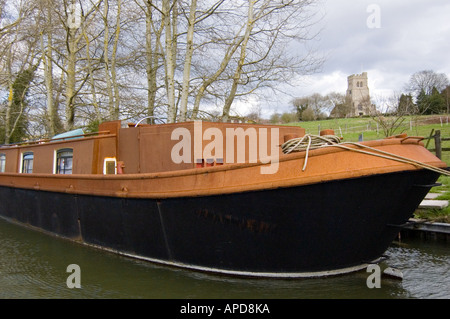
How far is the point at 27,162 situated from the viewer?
1030 cm

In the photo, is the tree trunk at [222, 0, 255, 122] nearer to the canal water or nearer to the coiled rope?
the canal water

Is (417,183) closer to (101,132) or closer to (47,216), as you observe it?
(101,132)

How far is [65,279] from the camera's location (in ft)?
20.2

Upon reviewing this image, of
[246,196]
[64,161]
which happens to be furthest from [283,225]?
[64,161]

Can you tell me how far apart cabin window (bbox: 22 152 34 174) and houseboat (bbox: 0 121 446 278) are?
3.13 meters

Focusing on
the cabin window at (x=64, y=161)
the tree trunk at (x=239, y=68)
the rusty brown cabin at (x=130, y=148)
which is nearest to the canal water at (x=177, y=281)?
the rusty brown cabin at (x=130, y=148)

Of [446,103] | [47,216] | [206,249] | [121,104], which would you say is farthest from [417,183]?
[446,103]

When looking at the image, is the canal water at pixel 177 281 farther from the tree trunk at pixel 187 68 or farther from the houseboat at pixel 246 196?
the tree trunk at pixel 187 68

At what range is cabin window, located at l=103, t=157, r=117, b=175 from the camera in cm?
714

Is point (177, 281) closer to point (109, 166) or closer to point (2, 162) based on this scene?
point (109, 166)

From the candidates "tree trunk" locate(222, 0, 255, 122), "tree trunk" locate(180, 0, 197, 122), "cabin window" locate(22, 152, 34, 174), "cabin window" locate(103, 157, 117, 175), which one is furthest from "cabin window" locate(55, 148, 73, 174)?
"tree trunk" locate(222, 0, 255, 122)

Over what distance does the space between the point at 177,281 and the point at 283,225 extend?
1.96m

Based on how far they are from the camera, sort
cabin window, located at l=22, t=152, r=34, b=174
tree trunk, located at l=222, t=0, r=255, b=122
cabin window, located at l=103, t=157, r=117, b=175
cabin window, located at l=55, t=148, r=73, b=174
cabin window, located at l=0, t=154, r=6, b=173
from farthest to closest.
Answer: tree trunk, located at l=222, t=0, r=255, b=122
cabin window, located at l=0, t=154, r=6, b=173
cabin window, located at l=22, t=152, r=34, b=174
cabin window, located at l=55, t=148, r=73, b=174
cabin window, located at l=103, t=157, r=117, b=175
